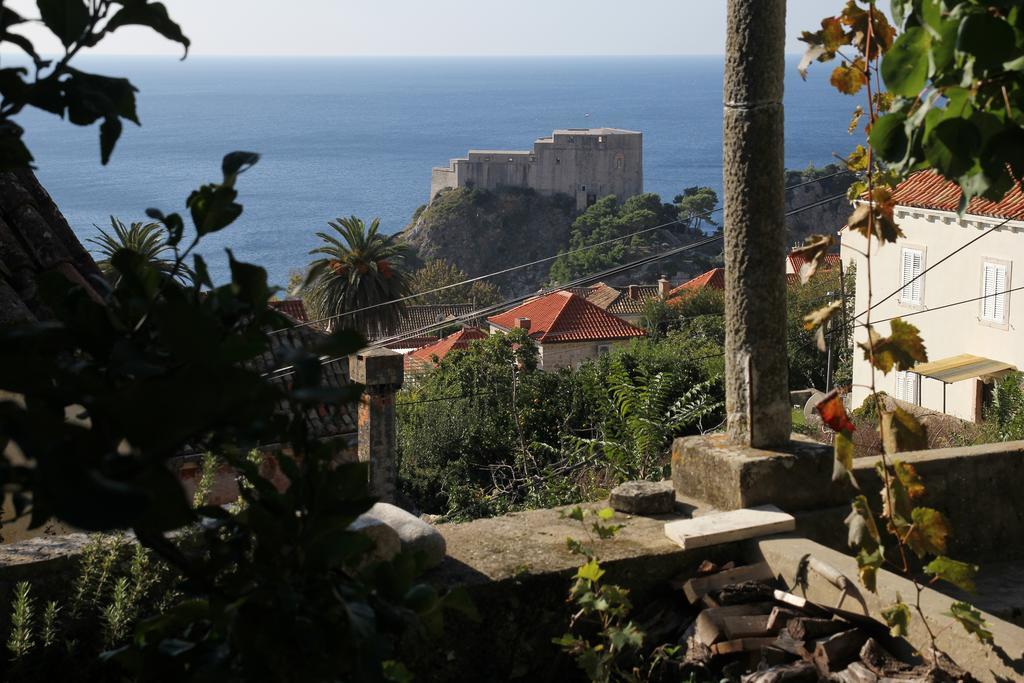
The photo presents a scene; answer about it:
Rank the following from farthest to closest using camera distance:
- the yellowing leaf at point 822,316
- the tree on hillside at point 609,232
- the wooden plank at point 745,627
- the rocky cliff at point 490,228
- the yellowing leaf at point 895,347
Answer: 1. the rocky cliff at point 490,228
2. the tree on hillside at point 609,232
3. the wooden plank at point 745,627
4. the yellowing leaf at point 822,316
5. the yellowing leaf at point 895,347

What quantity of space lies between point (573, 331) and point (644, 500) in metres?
37.6

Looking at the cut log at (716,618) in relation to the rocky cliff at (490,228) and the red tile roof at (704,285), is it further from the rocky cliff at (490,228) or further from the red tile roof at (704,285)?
the rocky cliff at (490,228)

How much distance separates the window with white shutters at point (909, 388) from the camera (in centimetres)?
2809

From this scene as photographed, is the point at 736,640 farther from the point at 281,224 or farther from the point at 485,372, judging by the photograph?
the point at 281,224

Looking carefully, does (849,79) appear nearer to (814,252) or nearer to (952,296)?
(814,252)

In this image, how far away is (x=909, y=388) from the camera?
2877 centimetres

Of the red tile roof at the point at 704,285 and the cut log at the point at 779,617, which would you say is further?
the red tile roof at the point at 704,285

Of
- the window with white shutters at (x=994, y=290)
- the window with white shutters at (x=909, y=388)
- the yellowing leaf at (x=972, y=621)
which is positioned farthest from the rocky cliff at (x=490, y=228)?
the yellowing leaf at (x=972, y=621)

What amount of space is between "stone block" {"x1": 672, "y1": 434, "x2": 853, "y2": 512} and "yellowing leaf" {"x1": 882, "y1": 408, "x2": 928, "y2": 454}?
991 mm

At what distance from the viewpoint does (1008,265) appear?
24.2m

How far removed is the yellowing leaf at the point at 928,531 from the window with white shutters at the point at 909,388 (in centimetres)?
2649

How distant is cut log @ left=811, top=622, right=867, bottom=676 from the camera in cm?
322

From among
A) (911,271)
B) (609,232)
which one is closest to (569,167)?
(609,232)

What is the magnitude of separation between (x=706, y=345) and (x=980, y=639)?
98.5ft
